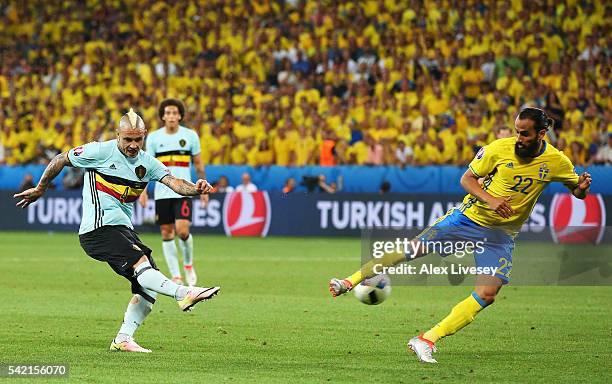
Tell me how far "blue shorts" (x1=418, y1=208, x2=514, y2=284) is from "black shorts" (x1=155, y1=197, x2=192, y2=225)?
6485mm

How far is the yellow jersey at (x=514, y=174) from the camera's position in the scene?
9617 mm

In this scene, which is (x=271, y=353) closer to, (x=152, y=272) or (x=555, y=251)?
(x=152, y=272)

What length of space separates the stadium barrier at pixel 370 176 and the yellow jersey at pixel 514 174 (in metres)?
14.9

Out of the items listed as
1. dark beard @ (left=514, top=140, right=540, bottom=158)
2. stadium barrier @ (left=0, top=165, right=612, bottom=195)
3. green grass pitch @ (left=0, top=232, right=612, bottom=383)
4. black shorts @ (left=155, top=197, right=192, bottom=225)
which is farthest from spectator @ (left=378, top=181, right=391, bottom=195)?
dark beard @ (left=514, top=140, right=540, bottom=158)

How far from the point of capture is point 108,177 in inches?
383

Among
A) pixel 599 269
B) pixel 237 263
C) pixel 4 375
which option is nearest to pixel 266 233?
pixel 237 263

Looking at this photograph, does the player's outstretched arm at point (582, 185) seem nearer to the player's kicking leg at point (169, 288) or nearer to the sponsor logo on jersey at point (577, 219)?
the player's kicking leg at point (169, 288)

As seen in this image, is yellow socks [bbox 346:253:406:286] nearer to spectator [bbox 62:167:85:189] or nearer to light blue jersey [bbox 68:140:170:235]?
light blue jersey [bbox 68:140:170:235]

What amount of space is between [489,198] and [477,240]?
1.67 feet

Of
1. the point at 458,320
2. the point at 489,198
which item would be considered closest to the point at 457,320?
the point at 458,320

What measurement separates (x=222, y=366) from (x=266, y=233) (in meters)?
17.3

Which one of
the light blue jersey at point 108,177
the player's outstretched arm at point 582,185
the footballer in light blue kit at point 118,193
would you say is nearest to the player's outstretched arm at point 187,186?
the footballer in light blue kit at point 118,193

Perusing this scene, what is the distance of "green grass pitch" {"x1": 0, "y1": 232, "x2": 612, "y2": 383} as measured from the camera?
28.9 feet

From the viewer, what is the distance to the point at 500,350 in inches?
402
